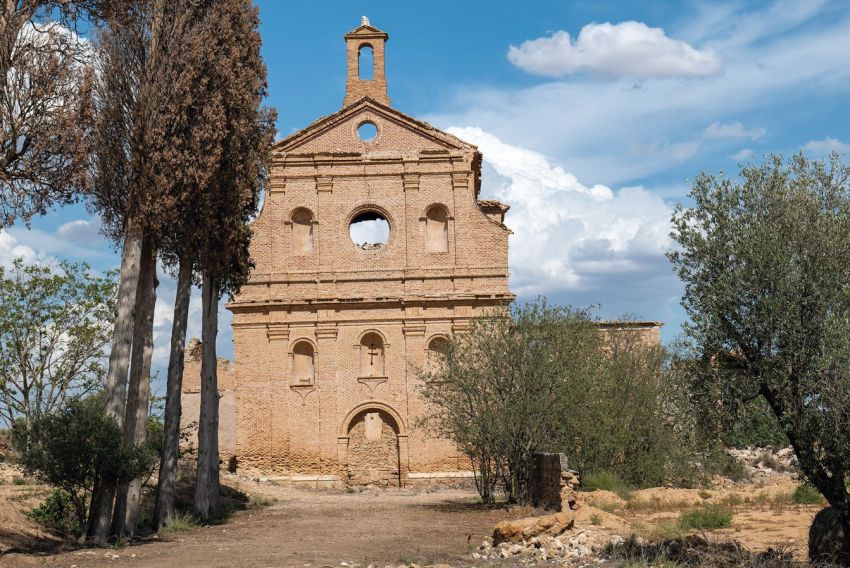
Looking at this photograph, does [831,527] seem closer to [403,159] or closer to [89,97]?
[89,97]

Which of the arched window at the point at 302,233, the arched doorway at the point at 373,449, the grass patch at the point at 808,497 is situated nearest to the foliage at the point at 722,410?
the grass patch at the point at 808,497

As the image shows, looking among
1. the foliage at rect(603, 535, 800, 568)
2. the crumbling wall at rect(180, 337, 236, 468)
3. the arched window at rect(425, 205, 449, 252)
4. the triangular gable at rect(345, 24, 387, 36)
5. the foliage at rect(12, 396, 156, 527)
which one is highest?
the triangular gable at rect(345, 24, 387, 36)

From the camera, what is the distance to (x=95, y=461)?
51.1ft

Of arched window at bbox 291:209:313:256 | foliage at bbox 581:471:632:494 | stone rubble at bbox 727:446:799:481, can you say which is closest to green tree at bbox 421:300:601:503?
foliage at bbox 581:471:632:494

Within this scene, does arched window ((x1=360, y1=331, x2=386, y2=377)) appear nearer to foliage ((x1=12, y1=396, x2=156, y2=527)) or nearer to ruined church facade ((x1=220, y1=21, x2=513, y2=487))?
ruined church facade ((x1=220, y1=21, x2=513, y2=487))

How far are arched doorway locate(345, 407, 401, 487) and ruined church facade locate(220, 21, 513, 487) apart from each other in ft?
0.14

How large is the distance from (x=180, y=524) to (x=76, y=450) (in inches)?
186

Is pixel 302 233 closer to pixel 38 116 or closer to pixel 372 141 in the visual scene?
pixel 372 141

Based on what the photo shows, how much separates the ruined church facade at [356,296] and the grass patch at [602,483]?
9.91 m

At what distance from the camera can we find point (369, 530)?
19.3 m

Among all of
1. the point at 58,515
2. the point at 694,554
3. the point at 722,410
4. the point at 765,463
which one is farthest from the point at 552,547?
the point at 765,463

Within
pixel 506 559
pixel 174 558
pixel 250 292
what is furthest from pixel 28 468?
pixel 250 292

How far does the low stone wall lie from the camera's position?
2072cm

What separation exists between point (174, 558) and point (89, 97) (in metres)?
7.50
